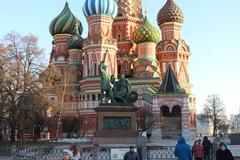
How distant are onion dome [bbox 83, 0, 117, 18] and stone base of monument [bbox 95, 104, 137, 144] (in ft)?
102

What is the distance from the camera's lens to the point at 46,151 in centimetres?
1920

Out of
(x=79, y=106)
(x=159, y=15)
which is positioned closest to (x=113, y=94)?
(x=79, y=106)

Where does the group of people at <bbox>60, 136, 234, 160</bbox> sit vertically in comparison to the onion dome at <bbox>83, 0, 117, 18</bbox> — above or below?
below

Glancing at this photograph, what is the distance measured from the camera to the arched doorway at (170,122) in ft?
144

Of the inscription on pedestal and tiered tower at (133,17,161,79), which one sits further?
tiered tower at (133,17,161,79)

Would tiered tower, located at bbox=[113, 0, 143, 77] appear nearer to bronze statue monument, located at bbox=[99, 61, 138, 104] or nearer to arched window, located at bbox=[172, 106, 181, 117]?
arched window, located at bbox=[172, 106, 181, 117]

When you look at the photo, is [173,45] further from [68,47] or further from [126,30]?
[68,47]

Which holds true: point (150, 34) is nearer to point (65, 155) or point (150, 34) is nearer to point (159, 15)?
point (159, 15)

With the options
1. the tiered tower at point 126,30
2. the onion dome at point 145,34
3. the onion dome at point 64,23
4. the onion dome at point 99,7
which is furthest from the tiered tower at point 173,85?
the onion dome at point 64,23

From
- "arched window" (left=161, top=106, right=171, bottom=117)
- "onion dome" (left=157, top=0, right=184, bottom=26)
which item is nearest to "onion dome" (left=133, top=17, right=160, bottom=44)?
"onion dome" (left=157, top=0, right=184, bottom=26)

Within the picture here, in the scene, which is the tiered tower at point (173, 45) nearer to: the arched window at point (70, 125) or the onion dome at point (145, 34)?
the onion dome at point (145, 34)

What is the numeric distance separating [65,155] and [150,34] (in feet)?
156

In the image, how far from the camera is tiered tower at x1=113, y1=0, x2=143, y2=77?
56.4m

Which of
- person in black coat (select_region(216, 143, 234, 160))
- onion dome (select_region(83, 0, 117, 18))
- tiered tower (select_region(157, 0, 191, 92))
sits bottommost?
person in black coat (select_region(216, 143, 234, 160))
